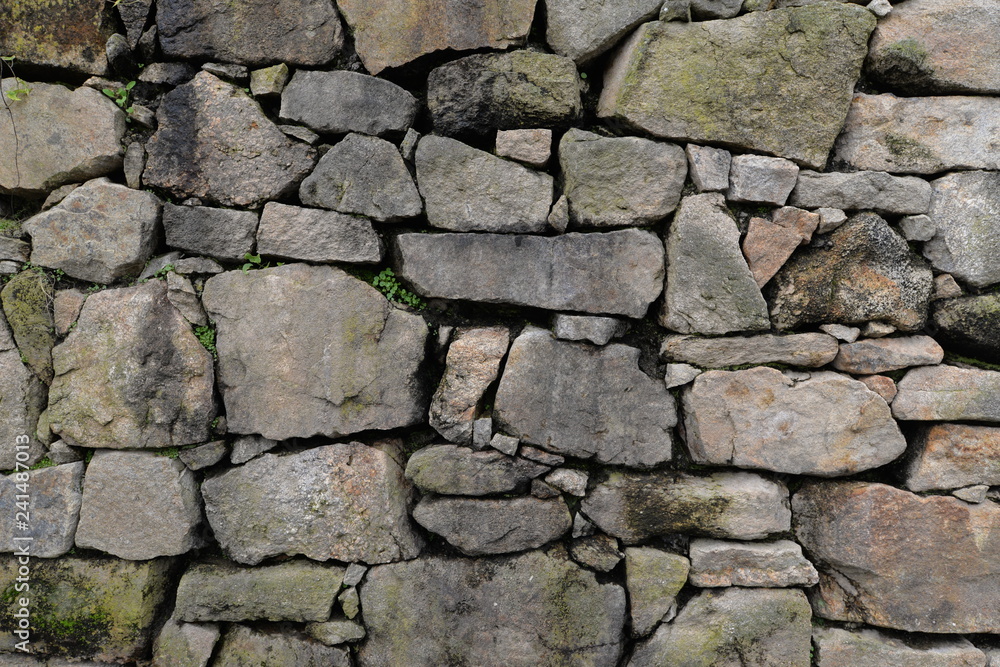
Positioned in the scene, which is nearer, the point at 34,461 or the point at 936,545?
the point at 936,545

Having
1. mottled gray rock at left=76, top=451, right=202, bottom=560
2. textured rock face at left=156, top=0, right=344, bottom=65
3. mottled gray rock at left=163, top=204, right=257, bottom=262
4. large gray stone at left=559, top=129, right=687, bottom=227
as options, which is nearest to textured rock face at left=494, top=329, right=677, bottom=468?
large gray stone at left=559, top=129, right=687, bottom=227

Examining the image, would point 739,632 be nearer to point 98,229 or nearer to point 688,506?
point 688,506

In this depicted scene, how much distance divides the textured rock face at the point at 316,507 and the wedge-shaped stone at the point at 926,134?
233cm

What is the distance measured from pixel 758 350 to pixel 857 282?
0.46 metres

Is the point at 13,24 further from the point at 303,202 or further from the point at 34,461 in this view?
the point at 34,461

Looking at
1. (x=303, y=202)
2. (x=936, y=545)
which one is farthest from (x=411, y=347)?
(x=936, y=545)

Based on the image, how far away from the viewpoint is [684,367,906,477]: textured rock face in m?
2.06

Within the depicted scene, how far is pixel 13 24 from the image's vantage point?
216 cm

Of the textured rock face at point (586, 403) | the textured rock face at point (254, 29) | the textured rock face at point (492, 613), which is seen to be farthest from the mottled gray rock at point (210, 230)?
the textured rock face at point (492, 613)

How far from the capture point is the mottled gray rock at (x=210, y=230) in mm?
2182

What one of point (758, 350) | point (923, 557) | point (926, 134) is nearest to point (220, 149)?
point (758, 350)

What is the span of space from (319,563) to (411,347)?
966mm

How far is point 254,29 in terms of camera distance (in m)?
2.17

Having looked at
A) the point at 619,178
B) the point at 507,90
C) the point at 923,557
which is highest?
the point at 507,90
